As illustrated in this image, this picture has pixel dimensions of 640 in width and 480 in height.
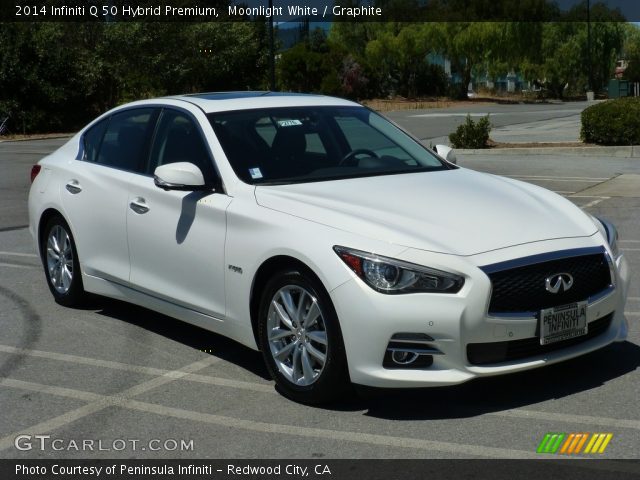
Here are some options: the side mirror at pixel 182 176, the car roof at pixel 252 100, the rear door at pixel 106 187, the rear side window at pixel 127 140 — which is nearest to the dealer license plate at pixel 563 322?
the side mirror at pixel 182 176

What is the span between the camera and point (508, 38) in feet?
221

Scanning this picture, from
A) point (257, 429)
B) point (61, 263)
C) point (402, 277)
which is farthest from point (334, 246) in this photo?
point (61, 263)

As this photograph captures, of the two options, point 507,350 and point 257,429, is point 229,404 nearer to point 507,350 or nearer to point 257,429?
point 257,429

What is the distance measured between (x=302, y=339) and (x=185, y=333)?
6.57 feet

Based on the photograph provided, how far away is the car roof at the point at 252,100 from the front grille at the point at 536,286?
95.4 inches

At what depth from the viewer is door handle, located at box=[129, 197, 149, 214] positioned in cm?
683

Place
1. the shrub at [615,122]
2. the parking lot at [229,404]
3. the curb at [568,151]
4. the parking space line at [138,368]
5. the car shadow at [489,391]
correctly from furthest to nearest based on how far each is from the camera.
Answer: the shrub at [615,122] < the curb at [568,151] < the parking space line at [138,368] < the car shadow at [489,391] < the parking lot at [229,404]

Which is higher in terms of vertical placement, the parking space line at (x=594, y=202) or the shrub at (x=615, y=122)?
the shrub at (x=615, y=122)

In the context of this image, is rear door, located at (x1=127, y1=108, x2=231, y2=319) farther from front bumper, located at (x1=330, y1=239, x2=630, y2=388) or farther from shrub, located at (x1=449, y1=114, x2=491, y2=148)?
shrub, located at (x1=449, y1=114, x2=491, y2=148)

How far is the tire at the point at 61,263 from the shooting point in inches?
311

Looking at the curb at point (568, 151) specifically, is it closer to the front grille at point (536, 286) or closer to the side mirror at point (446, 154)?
the side mirror at point (446, 154)

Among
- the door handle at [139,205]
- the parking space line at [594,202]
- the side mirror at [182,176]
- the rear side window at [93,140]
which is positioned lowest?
the parking space line at [594,202]

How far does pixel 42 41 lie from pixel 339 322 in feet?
131
